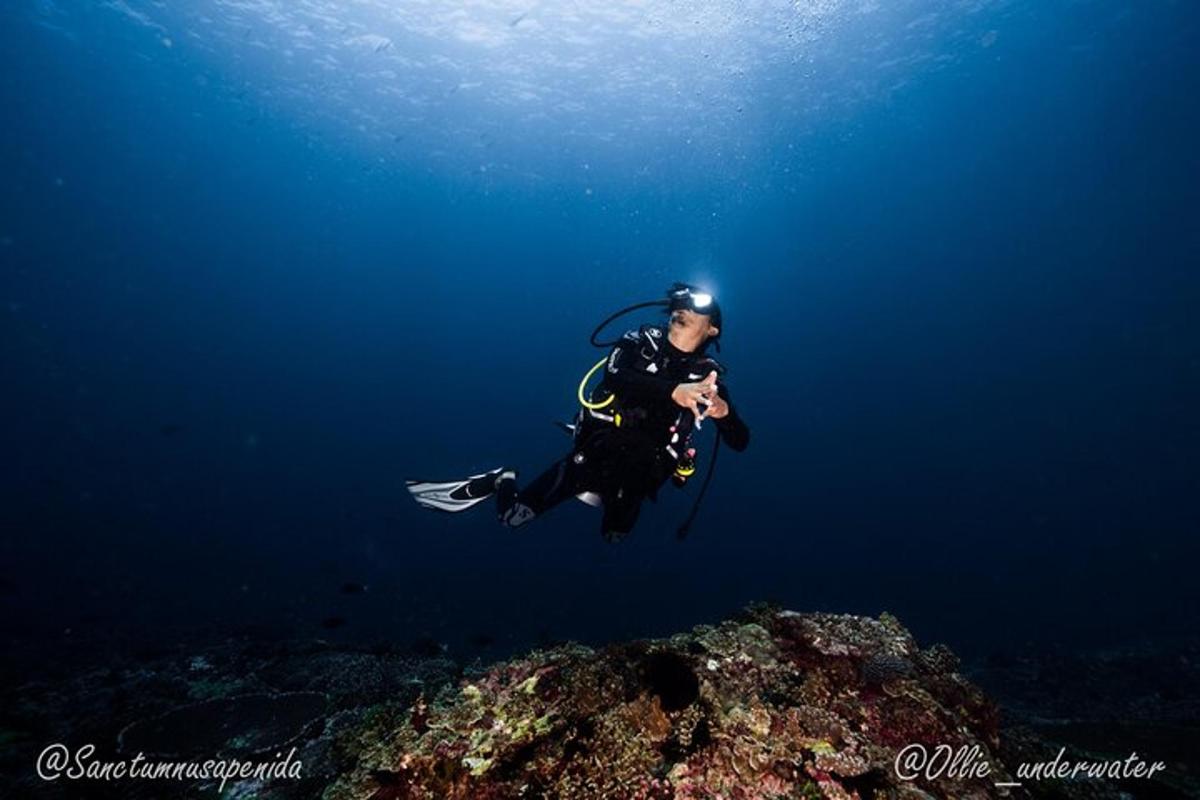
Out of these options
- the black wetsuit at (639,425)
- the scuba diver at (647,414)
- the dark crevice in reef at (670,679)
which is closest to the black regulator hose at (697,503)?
the scuba diver at (647,414)

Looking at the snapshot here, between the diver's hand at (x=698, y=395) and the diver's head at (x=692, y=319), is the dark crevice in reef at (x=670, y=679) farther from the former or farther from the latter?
the diver's head at (x=692, y=319)

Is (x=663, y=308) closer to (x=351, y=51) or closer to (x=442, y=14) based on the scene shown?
(x=442, y=14)

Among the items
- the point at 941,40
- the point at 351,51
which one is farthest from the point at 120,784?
the point at 941,40

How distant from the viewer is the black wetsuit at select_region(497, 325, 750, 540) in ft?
18.3

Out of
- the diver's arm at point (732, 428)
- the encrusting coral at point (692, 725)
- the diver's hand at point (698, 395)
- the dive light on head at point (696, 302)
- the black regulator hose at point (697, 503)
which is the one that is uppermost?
the dive light on head at point (696, 302)

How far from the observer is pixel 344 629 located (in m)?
25.9

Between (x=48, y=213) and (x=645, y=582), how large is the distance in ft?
364

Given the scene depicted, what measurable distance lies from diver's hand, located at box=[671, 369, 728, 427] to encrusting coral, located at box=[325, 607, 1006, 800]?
194cm

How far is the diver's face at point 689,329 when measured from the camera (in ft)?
18.0

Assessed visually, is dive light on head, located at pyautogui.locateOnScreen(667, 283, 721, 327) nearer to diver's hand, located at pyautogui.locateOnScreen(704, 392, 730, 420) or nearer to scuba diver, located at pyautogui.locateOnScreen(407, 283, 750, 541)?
scuba diver, located at pyautogui.locateOnScreen(407, 283, 750, 541)

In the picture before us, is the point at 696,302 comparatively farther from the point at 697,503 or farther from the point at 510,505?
the point at 510,505

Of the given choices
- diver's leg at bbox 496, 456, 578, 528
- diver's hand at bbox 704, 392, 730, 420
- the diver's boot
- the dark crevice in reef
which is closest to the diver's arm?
diver's hand at bbox 704, 392, 730, 420

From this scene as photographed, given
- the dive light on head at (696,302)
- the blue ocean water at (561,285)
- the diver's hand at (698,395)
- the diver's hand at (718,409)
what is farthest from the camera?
the blue ocean water at (561,285)

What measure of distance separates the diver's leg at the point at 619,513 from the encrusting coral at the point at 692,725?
112 inches
